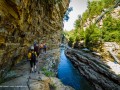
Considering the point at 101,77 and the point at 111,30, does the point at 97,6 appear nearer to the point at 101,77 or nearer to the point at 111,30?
the point at 111,30

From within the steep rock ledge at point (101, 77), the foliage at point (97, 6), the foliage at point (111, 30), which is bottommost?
the steep rock ledge at point (101, 77)

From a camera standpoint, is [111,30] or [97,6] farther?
[97,6]

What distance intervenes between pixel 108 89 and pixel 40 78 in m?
10.7

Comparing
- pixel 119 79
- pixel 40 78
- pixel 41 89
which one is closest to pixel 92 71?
pixel 119 79

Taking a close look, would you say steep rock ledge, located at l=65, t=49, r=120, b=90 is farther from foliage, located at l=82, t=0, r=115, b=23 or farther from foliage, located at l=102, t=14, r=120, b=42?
foliage, located at l=82, t=0, r=115, b=23

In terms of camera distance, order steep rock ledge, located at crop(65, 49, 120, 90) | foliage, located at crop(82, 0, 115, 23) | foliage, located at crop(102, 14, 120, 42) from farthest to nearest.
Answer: foliage, located at crop(82, 0, 115, 23) < foliage, located at crop(102, 14, 120, 42) < steep rock ledge, located at crop(65, 49, 120, 90)

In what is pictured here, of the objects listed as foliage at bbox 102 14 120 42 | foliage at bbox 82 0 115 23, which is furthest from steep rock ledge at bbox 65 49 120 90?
foliage at bbox 82 0 115 23

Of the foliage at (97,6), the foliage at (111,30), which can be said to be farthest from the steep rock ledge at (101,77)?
the foliage at (97,6)

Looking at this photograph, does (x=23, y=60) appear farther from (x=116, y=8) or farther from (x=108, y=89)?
(x=116, y=8)

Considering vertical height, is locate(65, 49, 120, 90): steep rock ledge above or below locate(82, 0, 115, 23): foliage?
below

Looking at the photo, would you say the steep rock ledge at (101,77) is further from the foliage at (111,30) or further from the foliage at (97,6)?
the foliage at (97,6)

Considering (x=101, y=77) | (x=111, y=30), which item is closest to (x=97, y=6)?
(x=111, y=30)

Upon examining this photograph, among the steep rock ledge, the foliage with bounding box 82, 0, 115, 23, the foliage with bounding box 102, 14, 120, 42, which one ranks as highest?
the foliage with bounding box 82, 0, 115, 23

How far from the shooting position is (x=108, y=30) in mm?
48656
